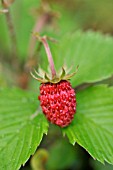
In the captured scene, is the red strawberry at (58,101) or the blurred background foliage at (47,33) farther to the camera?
the blurred background foliage at (47,33)

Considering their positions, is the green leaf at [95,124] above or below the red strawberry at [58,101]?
below

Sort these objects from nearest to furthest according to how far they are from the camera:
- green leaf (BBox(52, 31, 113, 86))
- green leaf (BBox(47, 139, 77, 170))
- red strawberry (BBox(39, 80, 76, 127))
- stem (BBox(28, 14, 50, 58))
A: red strawberry (BBox(39, 80, 76, 127)) → green leaf (BBox(52, 31, 113, 86)) → green leaf (BBox(47, 139, 77, 170)) → stem (BBox(28, 14, 50, 58))

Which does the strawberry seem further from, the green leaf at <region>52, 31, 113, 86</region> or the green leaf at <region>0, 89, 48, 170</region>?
the green leaf at <region>52, 31, 113, 86</region>

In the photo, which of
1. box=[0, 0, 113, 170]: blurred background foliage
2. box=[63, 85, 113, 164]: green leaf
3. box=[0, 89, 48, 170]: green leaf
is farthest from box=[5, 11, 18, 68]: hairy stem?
box=[63, 85, 113, 164]: green leaf

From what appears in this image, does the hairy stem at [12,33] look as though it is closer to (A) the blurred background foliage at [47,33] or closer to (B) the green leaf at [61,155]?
(A) the blurred background foliage at [47,33]

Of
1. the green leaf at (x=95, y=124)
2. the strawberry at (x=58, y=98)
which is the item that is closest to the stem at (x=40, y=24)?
the green leaf at (x=95, y=124)

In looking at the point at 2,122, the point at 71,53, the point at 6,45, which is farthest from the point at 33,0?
the point at 2,122

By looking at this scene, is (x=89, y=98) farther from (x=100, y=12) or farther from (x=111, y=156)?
(x=100, y=12)
